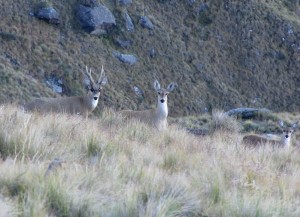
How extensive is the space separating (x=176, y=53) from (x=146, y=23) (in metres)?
3.00

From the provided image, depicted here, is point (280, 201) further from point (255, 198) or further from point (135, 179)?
point (135, 179)

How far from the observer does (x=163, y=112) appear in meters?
19.4

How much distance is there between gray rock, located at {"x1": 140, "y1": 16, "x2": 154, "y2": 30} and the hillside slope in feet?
1.02

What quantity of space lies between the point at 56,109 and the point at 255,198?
36.5ft

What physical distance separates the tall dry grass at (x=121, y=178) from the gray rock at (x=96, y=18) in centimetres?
4012

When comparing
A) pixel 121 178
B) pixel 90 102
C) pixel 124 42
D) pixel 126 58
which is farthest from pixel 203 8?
pixel 121 178

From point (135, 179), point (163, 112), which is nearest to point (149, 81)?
point (163, 112)

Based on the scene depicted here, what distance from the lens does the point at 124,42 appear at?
52469 mm

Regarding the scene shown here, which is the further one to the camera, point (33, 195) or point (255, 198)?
point (255, 198)

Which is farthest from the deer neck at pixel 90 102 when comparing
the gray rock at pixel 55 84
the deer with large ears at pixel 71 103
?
the gray rock at pixel 55 84

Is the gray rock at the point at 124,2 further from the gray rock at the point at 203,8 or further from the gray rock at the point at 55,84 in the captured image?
the gray rock at the point at 55,84

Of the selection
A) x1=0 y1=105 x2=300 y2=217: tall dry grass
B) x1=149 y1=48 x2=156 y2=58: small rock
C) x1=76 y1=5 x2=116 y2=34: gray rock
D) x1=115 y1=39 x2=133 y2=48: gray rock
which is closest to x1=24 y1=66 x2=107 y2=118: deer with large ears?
x1=0 y1=105 x2=300 y2=217: tall dry grass

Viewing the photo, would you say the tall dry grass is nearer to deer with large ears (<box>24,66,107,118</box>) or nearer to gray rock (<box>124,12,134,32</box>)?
deer with large ears (<box>24,66,107,118</box>)

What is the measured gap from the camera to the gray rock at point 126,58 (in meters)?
51.3
